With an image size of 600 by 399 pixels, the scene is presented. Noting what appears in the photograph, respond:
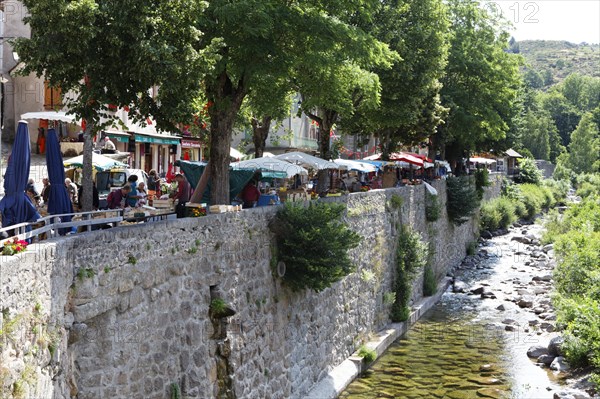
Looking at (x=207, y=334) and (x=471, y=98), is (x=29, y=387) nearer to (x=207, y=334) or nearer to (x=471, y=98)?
(x=207, y=334)

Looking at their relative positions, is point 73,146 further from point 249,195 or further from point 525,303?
point 525,303

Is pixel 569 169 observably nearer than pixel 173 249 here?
No

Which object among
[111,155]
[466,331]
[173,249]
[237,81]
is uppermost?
[237,81]

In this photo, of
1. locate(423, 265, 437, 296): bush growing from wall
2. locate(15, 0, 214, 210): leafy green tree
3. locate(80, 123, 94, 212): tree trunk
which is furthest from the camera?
locate(423, 265, 437, 296): bush growing from wall

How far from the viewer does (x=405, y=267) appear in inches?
1099

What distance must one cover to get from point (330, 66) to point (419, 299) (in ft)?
51.6

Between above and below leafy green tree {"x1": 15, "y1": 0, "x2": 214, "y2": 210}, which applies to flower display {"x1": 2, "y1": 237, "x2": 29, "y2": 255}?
below

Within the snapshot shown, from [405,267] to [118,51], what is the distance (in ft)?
56.6

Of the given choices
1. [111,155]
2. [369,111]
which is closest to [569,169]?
[369,111]

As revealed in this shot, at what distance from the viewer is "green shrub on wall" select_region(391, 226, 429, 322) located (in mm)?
27297

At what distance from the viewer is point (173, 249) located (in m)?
12.4

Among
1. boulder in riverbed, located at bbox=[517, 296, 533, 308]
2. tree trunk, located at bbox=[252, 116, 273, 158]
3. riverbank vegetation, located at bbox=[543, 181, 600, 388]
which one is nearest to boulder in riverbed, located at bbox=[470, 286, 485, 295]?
boulder in riverbed, located at bbox=[517, 296, 533, 308]

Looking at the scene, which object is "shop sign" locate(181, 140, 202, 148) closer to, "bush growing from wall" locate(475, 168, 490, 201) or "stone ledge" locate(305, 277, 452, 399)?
"stone ledge" locate(305, 277, 452, 399)

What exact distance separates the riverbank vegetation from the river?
105 cm
